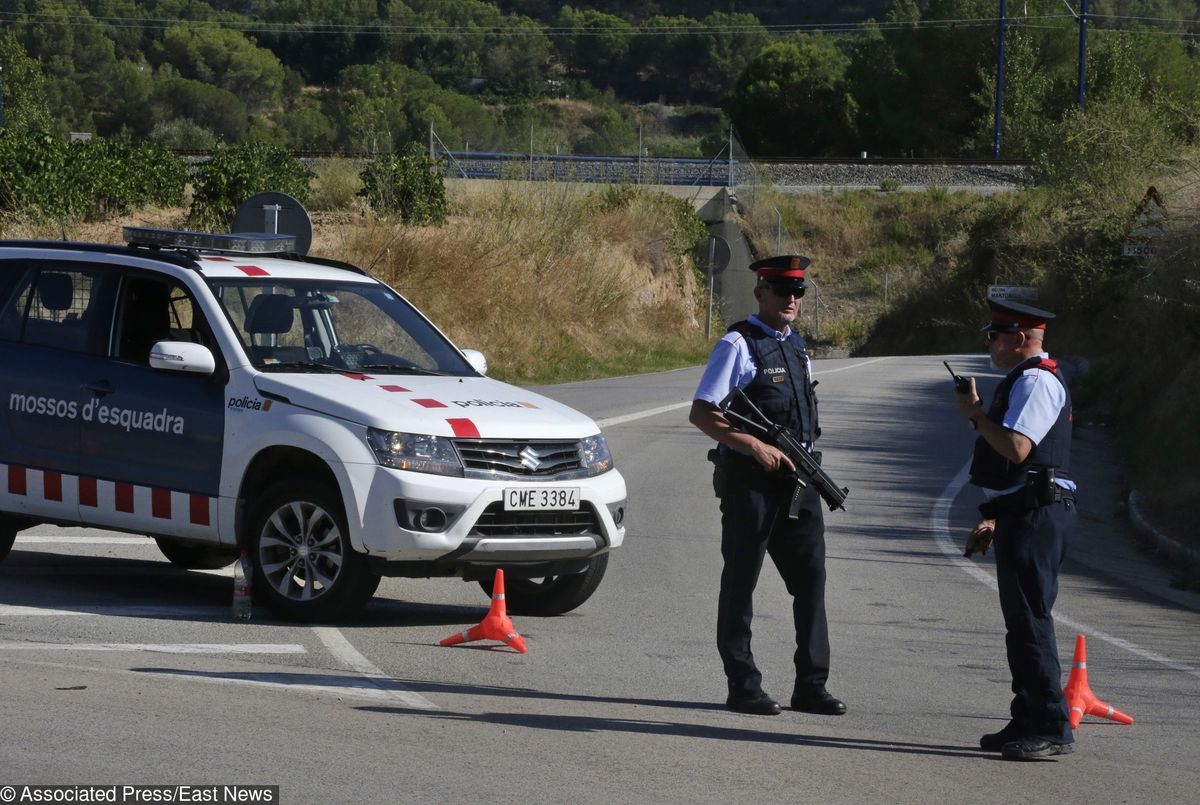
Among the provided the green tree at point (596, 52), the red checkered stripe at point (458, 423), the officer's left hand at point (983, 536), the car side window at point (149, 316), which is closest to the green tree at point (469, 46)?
the green tree at point (596, 52)

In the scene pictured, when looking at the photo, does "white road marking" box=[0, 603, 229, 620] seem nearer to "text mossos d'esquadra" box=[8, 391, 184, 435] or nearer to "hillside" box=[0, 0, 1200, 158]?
"text mossos d'esquadra" box=[8, 391, 184, 435]

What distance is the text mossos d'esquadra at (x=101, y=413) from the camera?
8641 millimetres

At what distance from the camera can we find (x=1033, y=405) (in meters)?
6.14

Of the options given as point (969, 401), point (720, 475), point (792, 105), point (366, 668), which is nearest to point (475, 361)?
point (366, 668)

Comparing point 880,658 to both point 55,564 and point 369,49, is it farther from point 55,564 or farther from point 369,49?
point 369,49

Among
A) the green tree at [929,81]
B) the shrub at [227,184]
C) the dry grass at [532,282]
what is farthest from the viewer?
the green tree at [929,81]

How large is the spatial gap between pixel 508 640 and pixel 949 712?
2.25m

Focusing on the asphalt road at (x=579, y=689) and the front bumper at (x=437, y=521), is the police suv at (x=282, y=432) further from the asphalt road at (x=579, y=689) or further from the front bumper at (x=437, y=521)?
the asphalt road at (x=579, y=689)

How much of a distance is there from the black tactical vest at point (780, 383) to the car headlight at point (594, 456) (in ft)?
6.27

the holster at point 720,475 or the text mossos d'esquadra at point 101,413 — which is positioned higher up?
the holster at point 720,475

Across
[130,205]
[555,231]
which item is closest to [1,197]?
[130,205]

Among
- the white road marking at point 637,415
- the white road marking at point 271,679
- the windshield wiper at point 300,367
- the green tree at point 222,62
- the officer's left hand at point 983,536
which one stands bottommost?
the white road marking at point 637,415

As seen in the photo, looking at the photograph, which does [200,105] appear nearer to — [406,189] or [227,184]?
[406,189]

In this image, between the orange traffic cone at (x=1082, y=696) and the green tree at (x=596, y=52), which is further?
the green tree at (x=596, y=52)
